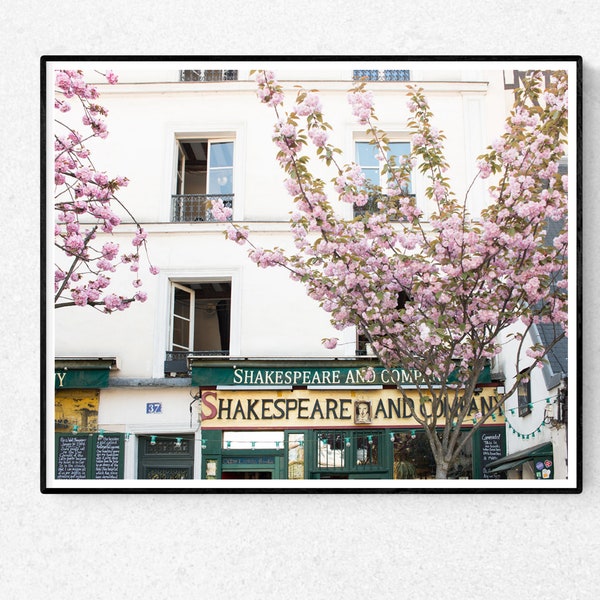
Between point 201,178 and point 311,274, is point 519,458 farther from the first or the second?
point 201,178

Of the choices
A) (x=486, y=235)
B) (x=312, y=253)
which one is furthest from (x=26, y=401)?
(x=486, y=235)

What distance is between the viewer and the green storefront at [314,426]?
2.52 metres

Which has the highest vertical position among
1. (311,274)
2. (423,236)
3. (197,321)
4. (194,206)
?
(194,206)

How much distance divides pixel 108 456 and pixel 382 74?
1.66 meters

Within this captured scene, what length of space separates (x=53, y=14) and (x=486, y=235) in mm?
1778

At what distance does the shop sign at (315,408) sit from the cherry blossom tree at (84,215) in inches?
18.8

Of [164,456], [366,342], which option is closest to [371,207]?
[366,342]

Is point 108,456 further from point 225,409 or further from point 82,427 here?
point 225,409

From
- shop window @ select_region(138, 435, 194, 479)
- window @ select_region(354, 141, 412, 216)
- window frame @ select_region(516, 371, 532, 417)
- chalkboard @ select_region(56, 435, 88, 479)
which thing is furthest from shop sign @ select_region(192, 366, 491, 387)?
window @ select_region(354, 141, 412, 216)

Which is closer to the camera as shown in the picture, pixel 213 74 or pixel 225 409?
pixel 225 409

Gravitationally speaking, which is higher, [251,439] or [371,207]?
[371,207]

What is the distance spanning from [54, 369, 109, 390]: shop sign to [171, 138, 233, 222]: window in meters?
0.61

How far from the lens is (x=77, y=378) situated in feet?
8.45

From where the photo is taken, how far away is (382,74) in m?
2.68
